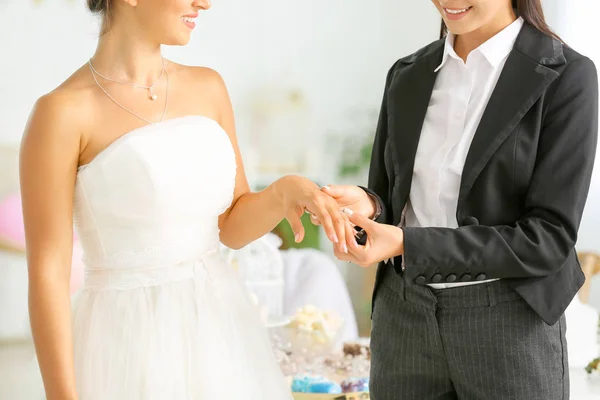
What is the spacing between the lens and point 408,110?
1.78 meters

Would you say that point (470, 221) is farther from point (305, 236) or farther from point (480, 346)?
point (305, 236)

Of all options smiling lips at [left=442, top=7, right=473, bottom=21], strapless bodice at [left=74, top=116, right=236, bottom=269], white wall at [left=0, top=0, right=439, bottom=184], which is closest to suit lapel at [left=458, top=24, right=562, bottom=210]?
smiling lips at [left=442, top=7, right=473, bottom=21]

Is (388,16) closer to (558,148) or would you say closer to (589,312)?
(589,312)

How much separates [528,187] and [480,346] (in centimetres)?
35

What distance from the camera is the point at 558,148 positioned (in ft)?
5.17

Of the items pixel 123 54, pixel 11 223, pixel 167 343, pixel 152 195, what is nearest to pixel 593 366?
pixel 167 343

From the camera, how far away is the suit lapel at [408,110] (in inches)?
68.6

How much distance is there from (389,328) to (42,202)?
31.6 inches

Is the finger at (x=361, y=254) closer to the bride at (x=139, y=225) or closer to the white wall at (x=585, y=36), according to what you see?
the bride at (x=139, y=225)

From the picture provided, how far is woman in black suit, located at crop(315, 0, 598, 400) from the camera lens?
1584 mm

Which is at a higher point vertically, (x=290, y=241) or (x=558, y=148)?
(x=558, y=148)

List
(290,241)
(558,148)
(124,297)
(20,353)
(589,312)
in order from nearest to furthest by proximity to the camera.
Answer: (558,148) < (124,297) < (589,312) < (20,353) < (290,241)

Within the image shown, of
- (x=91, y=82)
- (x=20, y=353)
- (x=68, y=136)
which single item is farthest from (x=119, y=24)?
(x=20, y=353)

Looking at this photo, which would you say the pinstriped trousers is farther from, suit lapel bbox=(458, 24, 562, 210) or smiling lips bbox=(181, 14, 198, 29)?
smiling lips bbox=(181, 14, 198, 29)
